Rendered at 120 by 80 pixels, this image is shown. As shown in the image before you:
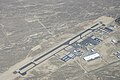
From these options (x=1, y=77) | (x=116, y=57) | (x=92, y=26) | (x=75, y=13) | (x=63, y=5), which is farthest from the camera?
(x=63, y=5)

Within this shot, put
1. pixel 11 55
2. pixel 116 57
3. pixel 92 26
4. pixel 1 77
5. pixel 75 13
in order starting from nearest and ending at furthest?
1. pixel 1 77
2. pixel 116 57
3. pixel 11 55
4. pixel 92 26
5. pixel 75 13

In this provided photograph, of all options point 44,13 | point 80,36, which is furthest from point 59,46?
point 44,13

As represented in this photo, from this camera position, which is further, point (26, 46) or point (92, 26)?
point (92, 26)

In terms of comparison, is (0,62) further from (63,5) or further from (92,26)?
(63,5)

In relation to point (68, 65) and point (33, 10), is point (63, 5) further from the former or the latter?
point (68, 65)

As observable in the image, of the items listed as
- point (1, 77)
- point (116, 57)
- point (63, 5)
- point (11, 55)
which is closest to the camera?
point (1, 77)

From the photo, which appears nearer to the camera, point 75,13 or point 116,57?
point 116,57

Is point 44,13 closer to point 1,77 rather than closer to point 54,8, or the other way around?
point 54,8

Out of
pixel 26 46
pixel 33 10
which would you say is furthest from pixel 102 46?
pixel 33 10
